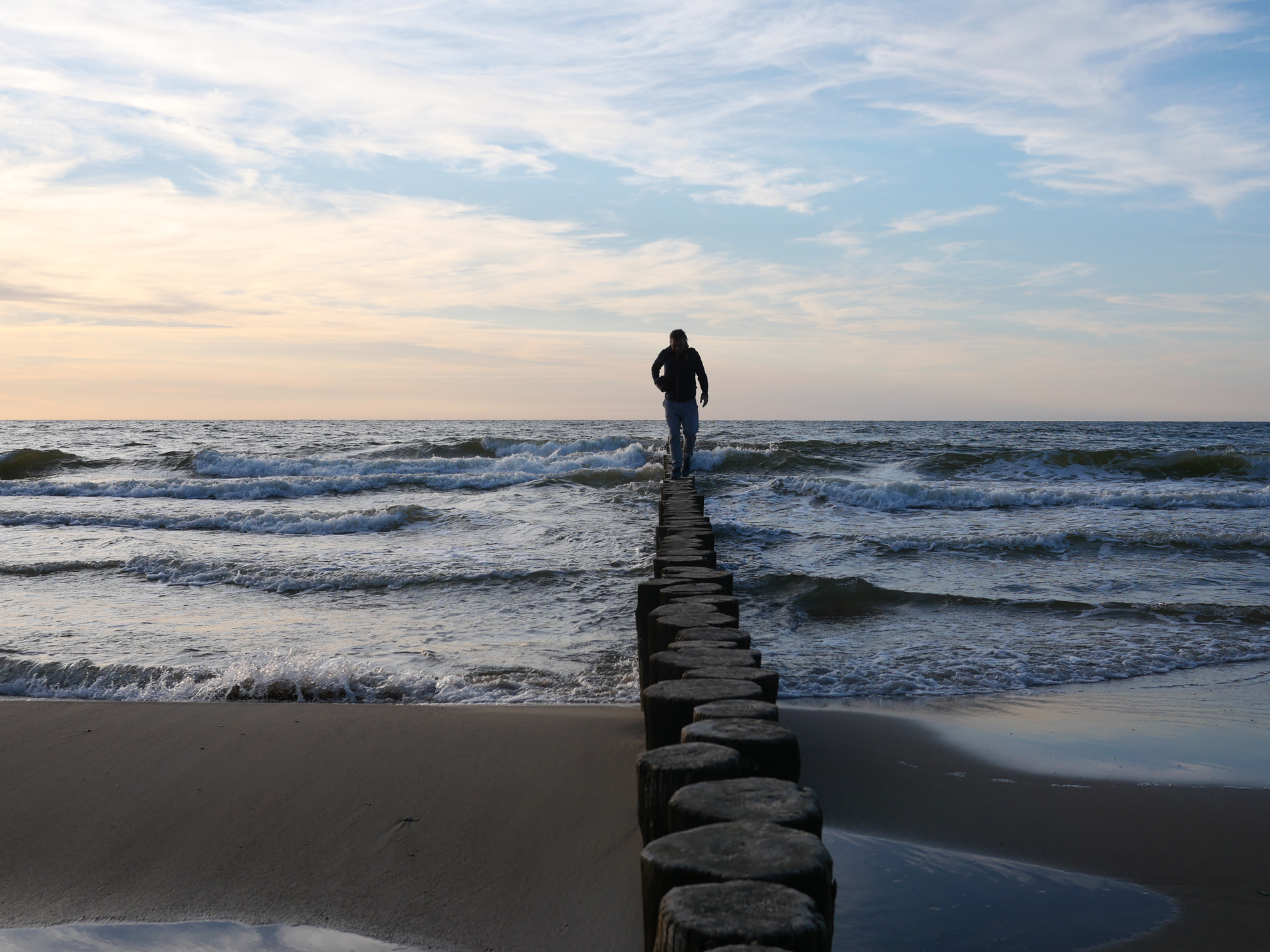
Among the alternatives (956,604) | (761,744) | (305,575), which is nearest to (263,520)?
(305,575)

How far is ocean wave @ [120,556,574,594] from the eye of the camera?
725 cm

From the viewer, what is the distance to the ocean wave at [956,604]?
6.23 m

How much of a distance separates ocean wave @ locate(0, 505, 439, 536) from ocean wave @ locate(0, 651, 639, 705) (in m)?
6.54

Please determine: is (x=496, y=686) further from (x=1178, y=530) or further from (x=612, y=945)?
(x=1178, y=530)

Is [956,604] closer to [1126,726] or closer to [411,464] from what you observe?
[1126,726]

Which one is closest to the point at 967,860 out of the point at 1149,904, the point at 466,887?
the point at 1149,904

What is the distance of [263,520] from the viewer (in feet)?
38.7

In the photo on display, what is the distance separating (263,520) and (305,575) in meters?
4.76

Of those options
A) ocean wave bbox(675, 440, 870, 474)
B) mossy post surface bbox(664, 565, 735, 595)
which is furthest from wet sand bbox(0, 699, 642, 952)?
ocean wave bbox(675, 440, 870, 474)

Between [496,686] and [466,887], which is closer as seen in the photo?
[466,887]

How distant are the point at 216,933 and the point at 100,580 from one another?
6.17m

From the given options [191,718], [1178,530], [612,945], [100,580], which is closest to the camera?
[612,945]

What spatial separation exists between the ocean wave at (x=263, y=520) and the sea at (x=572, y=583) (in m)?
0.05

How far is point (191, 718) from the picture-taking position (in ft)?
12.8
